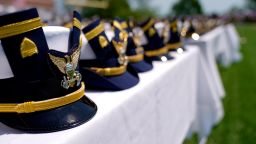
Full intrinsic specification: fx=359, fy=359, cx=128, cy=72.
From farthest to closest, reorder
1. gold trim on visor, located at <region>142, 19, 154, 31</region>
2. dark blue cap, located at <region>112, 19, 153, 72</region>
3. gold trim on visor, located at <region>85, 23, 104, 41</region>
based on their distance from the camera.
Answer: gold trim on visor, located at <region>142, 19, 154, 31</region>, dark blue cap, located at <region>112, 19, 153, 72</region>, gold trim on visor, located at <region>85, 23, 104, 41</region>

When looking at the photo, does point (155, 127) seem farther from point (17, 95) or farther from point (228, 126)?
point (228, 126)

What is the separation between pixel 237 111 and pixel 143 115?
251 centimetres

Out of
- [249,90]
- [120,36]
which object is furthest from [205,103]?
[249,90]

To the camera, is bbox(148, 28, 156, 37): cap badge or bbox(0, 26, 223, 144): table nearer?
bbox(0, 26, 223, 144): table

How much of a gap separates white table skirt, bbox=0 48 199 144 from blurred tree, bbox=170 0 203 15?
184cm

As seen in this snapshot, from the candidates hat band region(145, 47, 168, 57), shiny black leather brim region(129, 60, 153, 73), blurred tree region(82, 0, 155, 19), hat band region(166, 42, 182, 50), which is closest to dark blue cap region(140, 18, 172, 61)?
hat band region(145, 47, 168, 57)

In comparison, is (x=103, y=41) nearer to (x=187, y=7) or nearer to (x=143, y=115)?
(x=143, y=115)

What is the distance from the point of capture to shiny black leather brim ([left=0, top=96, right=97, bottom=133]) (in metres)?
0.91

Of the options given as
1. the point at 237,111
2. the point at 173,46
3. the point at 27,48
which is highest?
the point at 27,48

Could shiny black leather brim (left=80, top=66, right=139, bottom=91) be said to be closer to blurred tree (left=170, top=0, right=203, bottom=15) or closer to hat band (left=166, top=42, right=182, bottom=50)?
hat band (left=166, top=42, right=182, bottom=50)

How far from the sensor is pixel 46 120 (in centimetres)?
93

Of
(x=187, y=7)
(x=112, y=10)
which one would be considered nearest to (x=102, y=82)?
(x=187, y=7)

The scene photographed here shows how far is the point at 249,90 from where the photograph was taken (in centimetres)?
464

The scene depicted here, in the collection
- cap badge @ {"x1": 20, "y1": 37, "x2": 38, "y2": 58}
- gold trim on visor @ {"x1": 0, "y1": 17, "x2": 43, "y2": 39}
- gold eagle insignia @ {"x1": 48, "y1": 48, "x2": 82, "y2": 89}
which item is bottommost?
gold eagle insignia @ {"x1": 48, "y1": 48, "x2": 82, "y2": 89}
